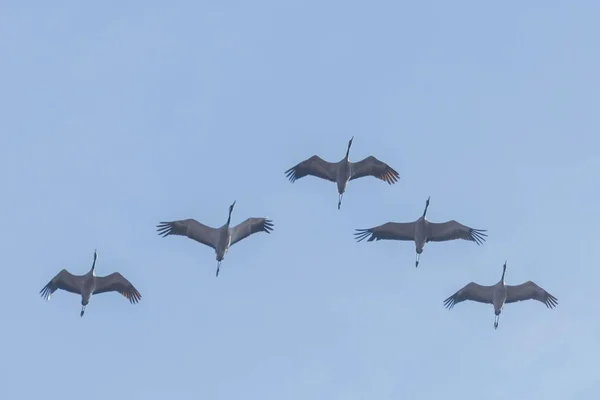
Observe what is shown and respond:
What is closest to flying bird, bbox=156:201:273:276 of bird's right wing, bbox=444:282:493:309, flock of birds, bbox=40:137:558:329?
flock of birds, bbox=40:137:558:329

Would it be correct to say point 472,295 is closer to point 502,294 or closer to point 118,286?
point 502,294

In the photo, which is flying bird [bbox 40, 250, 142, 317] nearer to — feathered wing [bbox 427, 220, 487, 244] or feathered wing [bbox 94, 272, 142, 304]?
feathered wing [bbox 94, 272, 142, 304]

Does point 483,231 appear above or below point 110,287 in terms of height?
above

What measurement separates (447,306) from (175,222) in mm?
11813

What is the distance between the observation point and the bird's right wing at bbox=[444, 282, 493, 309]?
63.3 metres

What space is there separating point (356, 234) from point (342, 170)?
9.63 ft

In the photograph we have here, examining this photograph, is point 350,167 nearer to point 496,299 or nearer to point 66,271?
point 496,299

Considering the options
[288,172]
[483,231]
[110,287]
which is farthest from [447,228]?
[110,287]

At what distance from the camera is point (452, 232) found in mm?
61094

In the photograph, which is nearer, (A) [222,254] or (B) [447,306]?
(A) [222,254]

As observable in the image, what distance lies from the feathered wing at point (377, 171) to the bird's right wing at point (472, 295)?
218 inches

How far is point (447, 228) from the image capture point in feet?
200

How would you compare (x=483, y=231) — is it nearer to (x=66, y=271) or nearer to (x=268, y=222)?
(x=268, y=222)

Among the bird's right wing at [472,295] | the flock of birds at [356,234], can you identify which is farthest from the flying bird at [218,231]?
the bird's right wing at [472,295]
